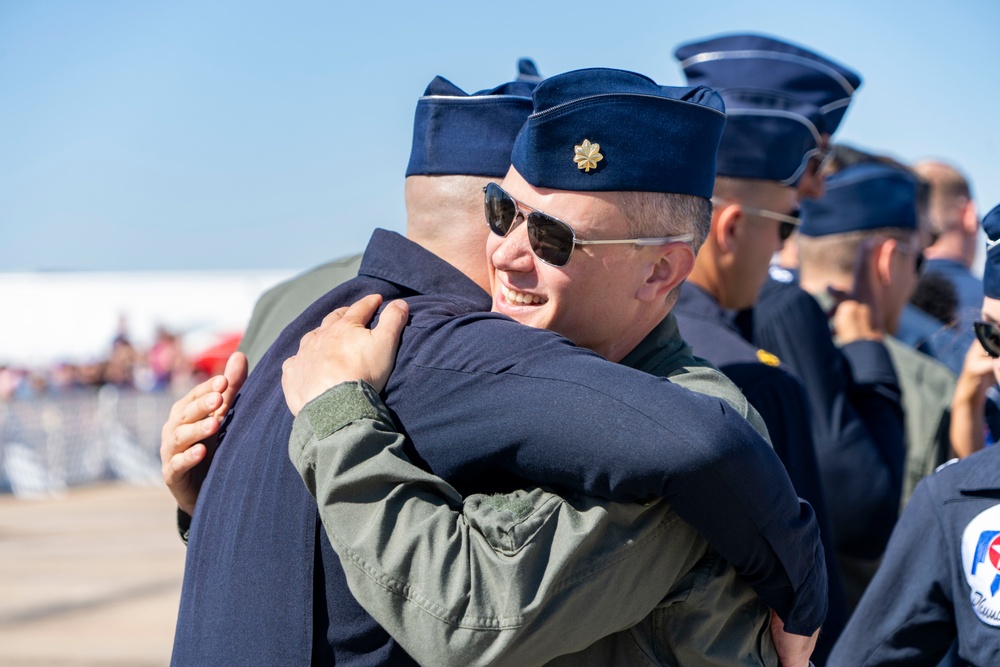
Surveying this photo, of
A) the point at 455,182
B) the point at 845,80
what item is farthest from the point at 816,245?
the point at 455,182

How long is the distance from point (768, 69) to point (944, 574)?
1.84 metres

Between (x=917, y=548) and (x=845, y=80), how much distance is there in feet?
6.26

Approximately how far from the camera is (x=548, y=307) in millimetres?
1899

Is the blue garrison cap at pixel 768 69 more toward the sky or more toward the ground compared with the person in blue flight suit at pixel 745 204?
more toward the sky

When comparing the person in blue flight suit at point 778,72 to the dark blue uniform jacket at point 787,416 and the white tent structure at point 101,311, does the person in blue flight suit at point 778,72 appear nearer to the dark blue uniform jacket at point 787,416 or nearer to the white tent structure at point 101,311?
the dark blue uniform jacket at point 787,416

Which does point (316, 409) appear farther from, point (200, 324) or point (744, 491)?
point (200, 324)

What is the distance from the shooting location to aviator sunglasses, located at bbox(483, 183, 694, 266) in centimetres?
184

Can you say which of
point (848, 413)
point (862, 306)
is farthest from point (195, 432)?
point (862, 306)

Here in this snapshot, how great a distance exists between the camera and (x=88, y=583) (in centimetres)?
959

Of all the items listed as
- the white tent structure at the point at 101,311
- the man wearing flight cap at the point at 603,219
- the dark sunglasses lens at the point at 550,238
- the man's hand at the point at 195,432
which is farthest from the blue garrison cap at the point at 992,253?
the white tent structure at the point at 101,311

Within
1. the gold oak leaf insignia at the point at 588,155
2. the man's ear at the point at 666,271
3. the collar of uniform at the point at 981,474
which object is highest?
the gold oak leaf insignia at the point at 588,155

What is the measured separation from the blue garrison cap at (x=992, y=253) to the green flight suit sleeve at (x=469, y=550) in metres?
1.22

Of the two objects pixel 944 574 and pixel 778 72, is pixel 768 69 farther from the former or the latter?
pixel 944 574

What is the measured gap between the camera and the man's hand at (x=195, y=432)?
2055 millimetres
